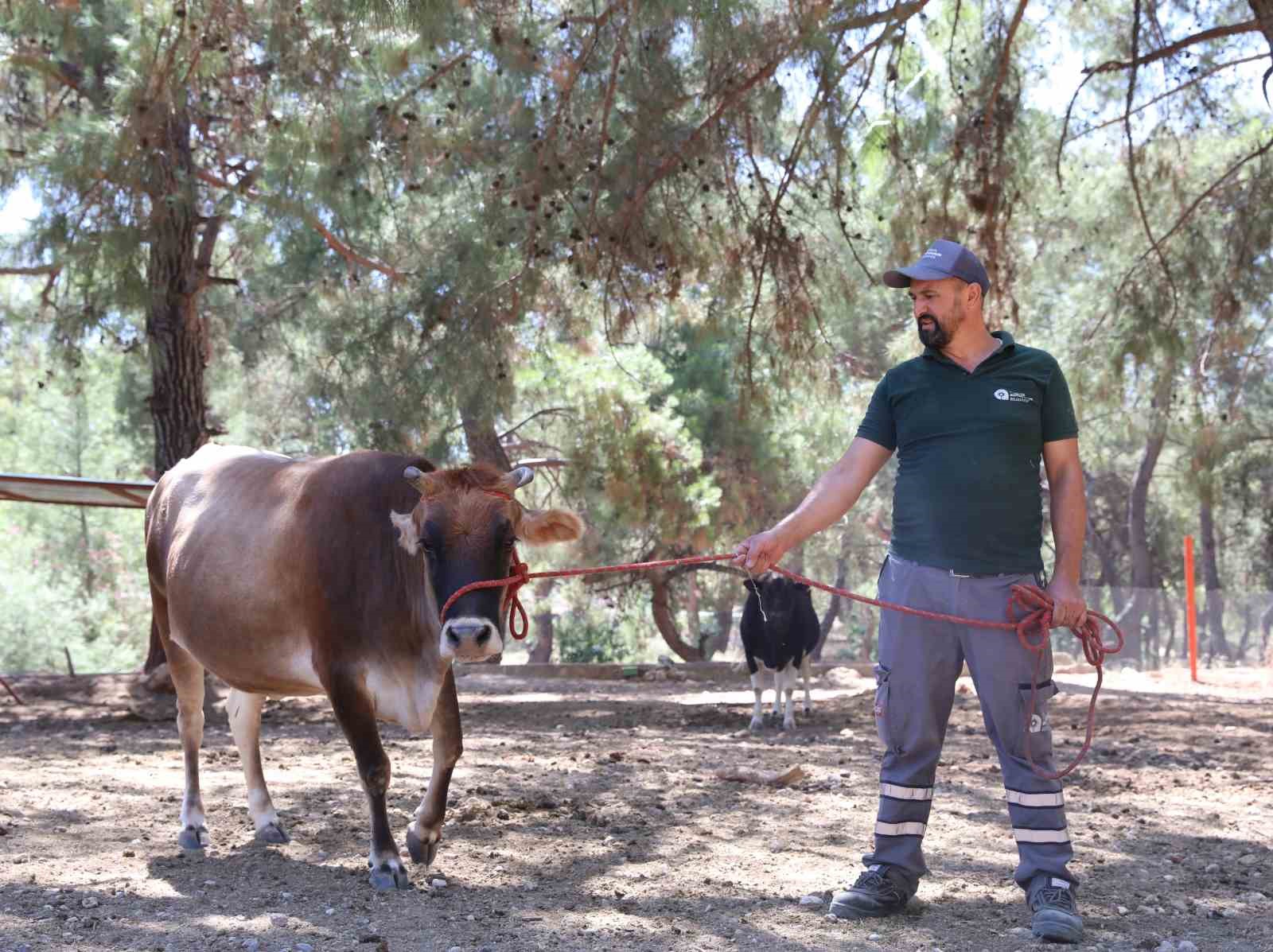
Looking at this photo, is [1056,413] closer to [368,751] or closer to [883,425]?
[883,425]

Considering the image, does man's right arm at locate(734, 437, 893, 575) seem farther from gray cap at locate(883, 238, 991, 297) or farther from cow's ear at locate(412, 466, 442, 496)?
cow's ear at locate(412, 466, 442, 496)

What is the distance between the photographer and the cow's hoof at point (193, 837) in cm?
517

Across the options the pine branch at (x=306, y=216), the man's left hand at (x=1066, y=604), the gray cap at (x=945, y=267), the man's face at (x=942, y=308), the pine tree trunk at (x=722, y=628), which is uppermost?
the pine branch at (x=306, y=216)

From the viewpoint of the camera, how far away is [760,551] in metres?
3.83

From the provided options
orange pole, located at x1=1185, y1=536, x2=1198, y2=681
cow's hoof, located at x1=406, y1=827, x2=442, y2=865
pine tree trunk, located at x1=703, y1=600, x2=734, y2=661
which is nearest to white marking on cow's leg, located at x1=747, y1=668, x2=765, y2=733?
cow's hoof, located at x1=406, y1=827, x2=442, y2=865

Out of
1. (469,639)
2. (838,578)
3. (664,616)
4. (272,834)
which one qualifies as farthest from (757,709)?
(838,578)

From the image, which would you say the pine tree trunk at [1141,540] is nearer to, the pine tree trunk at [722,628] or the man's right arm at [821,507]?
the pine tree trunk at [722,628]

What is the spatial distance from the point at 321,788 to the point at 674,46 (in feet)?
14.0

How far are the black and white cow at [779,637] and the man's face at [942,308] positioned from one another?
555cm

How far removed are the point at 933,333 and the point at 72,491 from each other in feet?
23.0

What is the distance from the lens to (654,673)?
1540 centimetres

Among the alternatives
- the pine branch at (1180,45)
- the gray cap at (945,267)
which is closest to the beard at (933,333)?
the gray cap at (945,267)

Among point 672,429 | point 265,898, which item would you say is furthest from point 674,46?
point 672,429

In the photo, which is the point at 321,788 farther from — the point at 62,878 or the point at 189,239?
the point at 189,239
